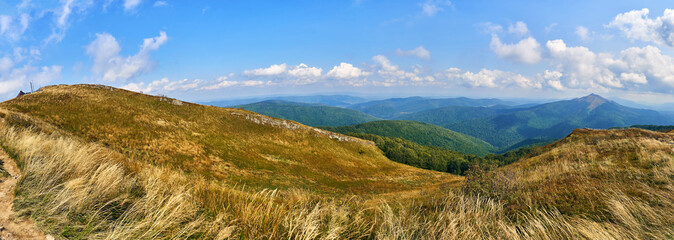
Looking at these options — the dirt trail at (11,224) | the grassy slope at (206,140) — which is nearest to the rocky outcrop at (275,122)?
the grassy slope at (206,140)

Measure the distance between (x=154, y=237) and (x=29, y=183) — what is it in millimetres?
2795

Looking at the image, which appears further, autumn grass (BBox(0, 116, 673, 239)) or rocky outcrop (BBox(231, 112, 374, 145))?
rocky outcrop (BBox(231, 112, 374, 145))

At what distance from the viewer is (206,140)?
29.8 m

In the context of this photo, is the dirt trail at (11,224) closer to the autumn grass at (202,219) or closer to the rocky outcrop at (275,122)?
the autumn grass at (202,219)

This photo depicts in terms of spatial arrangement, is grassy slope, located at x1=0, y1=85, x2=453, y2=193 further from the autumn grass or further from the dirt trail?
the dirt trail

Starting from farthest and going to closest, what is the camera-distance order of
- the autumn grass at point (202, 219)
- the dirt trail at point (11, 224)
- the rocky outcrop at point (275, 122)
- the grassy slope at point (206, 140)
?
1. the rocky outcrop at point (275, 122)
2. the grassy slope at point (206, 140)
3. the autumn grass at point (202, 219)
4. the dirt trail at point (11, 224)

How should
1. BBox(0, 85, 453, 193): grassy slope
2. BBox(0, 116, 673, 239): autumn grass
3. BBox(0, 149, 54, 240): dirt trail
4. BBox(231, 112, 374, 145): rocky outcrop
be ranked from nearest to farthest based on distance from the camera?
BBox(0, 149, 54, 240): dirt trail, BBox(0, 116, 673, 239): autumn grass, BBox(0, 85, 453, 193): grassy slope, BBox(231, 112, 374, 145): rocky outcrop

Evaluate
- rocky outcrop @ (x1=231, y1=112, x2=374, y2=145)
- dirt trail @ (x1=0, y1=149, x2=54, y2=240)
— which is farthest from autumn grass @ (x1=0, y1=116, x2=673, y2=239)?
rocky outcrop @ (x1=231, y1=112, x2=374, y2=145)

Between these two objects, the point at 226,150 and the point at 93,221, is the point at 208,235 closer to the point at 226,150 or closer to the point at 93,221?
the point at 93,221

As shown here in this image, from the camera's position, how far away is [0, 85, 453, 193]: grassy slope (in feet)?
72.9

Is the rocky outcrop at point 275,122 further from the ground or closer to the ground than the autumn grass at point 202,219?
closer to the ground

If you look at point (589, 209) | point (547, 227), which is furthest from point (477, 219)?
point (589, 209)

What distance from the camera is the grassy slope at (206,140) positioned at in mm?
22219

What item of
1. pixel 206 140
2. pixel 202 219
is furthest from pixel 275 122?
pixel 202 219
